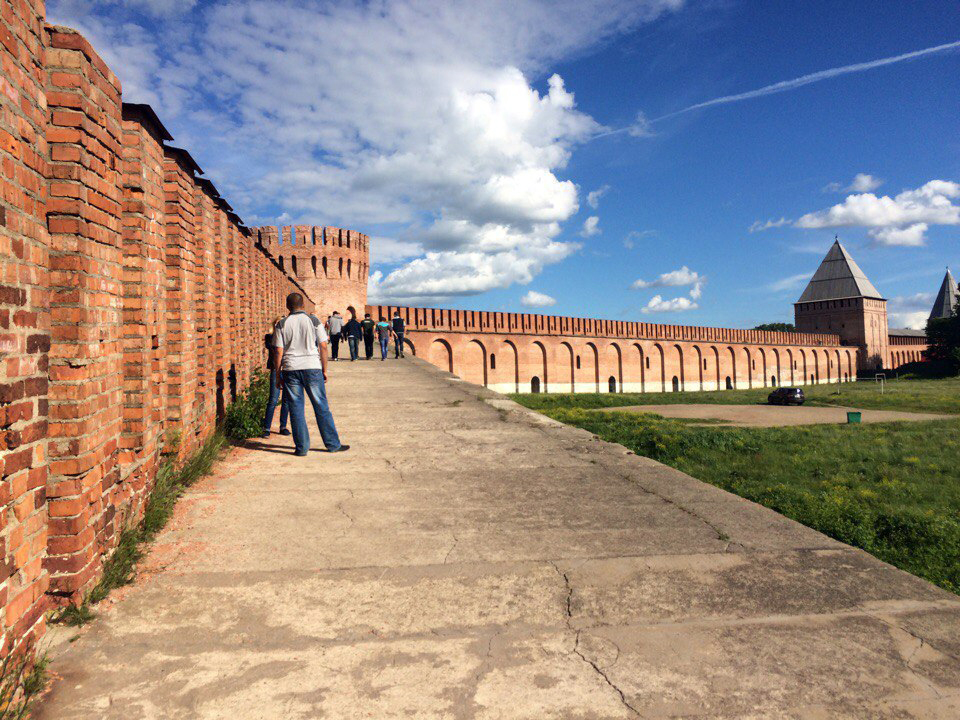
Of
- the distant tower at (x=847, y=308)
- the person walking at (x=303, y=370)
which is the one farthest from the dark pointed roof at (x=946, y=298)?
the person walking at (x=303, y=370)

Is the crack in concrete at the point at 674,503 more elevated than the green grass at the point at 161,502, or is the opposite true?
the green grass at the point at 161,502

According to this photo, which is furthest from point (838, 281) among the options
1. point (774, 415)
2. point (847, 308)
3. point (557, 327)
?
point (774, 415)

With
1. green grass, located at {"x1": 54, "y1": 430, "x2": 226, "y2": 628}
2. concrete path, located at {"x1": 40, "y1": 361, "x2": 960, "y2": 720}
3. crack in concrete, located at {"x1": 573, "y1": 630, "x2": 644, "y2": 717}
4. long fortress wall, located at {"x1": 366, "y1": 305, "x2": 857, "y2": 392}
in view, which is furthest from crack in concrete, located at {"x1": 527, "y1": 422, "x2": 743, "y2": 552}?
long fortress wall, located at {"x1": 366, "y1": 305, "x2": 857, "y2": 392}

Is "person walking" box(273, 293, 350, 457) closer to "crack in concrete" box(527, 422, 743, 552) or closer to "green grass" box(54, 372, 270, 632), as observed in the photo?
"green grass" box(54, 372, 270, 632)

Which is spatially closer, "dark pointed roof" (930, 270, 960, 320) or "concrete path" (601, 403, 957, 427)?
"concrete path" (601, 403, 957, 427)

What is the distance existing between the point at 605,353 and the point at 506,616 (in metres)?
39.8

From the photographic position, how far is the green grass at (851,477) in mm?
5043

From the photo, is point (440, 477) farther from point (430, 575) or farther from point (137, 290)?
point (137, 290)

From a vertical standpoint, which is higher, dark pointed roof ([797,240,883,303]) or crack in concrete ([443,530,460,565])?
dark pointed roof ([797,240,883,303])

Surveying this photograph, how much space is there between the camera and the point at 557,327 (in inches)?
1486

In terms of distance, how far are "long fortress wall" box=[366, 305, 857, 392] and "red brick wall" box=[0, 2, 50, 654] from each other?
71.8 ft

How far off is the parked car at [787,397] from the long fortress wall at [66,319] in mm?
29989

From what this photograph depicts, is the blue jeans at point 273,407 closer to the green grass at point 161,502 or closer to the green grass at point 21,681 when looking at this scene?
the green grass at point 161,502

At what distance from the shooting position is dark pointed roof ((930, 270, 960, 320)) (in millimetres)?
65750
